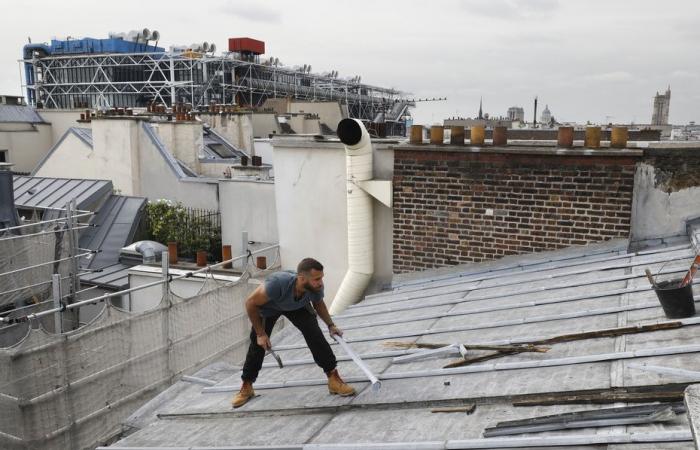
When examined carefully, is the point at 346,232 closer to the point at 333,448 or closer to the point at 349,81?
the point at 333,448

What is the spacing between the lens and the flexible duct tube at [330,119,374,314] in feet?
31.6

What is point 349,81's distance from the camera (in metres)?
79.1

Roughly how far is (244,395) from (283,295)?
1.09 metres

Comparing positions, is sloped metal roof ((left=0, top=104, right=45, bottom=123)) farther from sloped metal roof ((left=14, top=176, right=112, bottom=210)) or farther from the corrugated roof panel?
sloped metal roof ((left=14, top=176, right=112, bottom=210))

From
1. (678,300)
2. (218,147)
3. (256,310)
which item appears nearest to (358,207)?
(256,310)

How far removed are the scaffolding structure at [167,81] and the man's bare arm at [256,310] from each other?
50832mm

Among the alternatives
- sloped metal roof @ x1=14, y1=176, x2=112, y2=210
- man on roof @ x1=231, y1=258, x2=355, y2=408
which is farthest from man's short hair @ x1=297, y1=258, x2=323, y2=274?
sloped metal roof @ x1=14, y1=176, x2=112, y2=210

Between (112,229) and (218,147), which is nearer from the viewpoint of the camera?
(112,229)

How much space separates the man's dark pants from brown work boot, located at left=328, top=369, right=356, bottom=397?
6 centimetres

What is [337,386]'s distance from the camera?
17.5 feet

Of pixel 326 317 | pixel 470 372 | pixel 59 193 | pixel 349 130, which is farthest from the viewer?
pixel 59 193

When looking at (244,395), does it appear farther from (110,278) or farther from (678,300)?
(110,278)

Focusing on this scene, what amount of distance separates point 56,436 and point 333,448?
18.1ft

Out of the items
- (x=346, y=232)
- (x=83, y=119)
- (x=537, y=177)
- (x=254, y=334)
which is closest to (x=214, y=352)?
(x=346, y=232)
